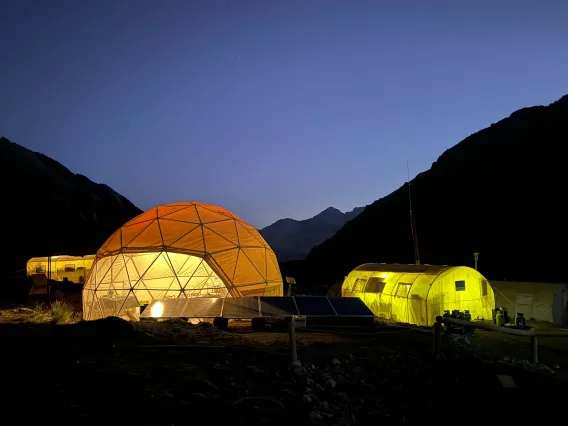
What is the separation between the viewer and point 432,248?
5800 centimetres

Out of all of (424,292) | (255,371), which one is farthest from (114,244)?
(255,371)

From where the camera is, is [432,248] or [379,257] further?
[379,257]

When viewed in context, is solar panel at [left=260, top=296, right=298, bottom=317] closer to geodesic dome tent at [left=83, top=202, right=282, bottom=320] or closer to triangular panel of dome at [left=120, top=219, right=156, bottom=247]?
geodesic dome tent at [left=83, top=202, right=282, bottom=320]

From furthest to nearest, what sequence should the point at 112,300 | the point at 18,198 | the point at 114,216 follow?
the point at 114,216 → the point at 18,198 → the point at 112,300

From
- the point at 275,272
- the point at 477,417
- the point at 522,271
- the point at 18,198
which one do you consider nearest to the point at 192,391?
the point at 477,417

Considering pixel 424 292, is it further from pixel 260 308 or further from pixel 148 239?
pixel 148 239

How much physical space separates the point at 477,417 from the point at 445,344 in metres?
4.14

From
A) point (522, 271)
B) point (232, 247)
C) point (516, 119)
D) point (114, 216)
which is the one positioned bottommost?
point (522, 271)

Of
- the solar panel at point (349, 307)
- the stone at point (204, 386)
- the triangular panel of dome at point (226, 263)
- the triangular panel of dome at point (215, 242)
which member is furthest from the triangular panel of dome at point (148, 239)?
the stone at point (204, 386)

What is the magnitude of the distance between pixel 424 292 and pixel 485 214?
43.0m

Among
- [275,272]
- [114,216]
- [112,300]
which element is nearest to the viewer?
[112,300]

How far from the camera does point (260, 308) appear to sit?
41.9ft

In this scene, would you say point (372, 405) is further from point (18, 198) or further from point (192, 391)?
point (18, 198)

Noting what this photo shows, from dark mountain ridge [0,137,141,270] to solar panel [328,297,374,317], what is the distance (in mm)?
58390
